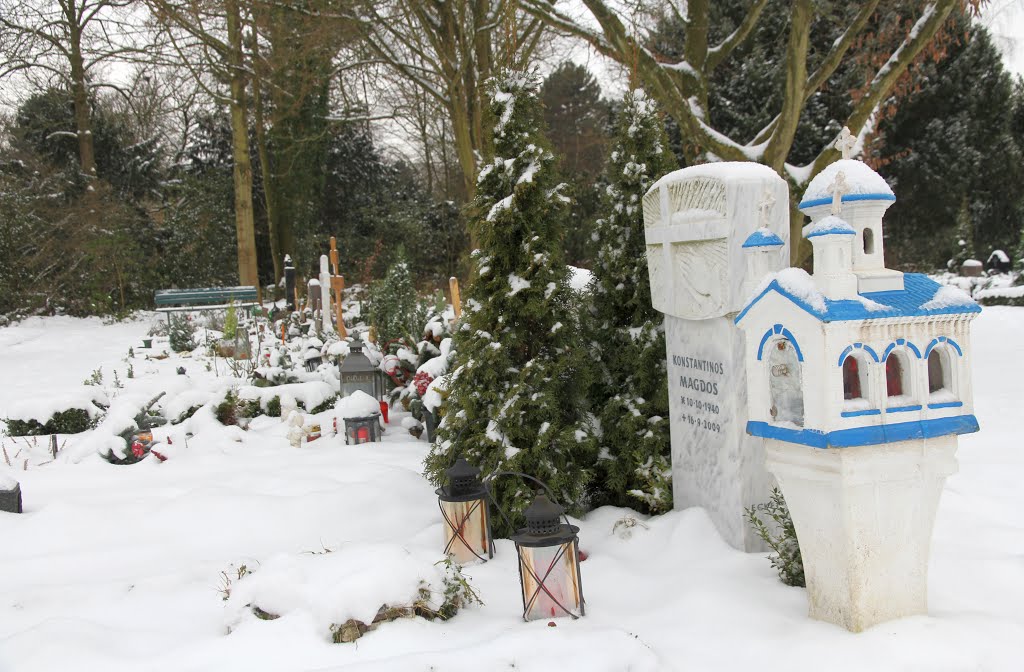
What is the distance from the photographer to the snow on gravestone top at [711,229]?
4.14 meters

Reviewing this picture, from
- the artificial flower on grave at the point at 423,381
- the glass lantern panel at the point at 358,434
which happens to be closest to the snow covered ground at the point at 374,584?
the glass lantern panel at the point at 358,434

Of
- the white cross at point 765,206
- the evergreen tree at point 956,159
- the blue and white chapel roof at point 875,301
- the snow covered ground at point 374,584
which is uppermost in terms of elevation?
the evergreen tree at point 956,159

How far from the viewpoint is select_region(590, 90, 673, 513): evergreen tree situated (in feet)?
15.9

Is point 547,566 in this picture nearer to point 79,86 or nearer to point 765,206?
point 765,206

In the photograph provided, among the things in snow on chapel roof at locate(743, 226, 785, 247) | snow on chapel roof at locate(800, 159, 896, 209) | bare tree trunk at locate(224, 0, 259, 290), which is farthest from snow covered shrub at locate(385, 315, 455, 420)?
bare tree trunk at locate(224, 0, 259, 290)

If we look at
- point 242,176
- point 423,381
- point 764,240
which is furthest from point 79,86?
point 764,240

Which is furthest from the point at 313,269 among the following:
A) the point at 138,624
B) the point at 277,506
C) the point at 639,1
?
the point at 138,624

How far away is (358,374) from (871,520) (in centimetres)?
561

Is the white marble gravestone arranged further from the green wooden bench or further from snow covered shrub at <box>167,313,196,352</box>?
the green wooden bench

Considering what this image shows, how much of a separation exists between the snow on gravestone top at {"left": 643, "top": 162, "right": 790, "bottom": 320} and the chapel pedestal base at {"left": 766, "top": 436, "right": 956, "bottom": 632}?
120cm

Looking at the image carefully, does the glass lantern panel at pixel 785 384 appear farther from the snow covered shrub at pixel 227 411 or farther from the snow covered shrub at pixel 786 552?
the snow covered shrub at pixel 227 411

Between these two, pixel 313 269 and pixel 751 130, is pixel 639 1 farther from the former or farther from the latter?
pixel 313 269

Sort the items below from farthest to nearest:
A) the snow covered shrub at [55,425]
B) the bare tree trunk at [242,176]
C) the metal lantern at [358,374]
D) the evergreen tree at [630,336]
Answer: the bare tree trunk at [242,176], the metal lantern at [358,374], the snow covered shrub at [55,425], the evergreen tree at [630,336]

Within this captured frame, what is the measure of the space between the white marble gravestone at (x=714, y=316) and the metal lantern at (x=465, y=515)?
127 centimetres
